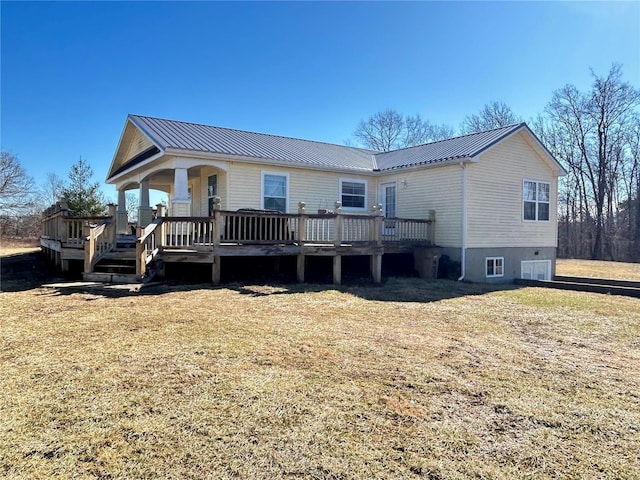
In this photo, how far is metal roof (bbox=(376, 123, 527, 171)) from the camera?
13.4 m

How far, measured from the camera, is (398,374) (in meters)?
4.21

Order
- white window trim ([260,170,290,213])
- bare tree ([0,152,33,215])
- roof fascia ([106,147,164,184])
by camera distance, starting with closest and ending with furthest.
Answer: roof fascia ([106,147,164,184]) → white window trim ([260,170,290,213]) → bare tree ([0,152,33,215])

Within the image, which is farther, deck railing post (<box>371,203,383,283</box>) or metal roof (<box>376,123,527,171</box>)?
metal roof (<box>376,123,527,171</box>)

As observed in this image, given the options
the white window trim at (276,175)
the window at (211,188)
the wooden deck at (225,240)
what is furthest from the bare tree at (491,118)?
the window at (211,188)

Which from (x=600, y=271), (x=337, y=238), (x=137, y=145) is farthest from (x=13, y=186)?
(x=600, y=271)

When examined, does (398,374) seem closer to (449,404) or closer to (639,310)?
(449,404)

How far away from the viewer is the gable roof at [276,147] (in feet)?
40.7

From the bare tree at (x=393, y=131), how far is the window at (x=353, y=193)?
24.2m

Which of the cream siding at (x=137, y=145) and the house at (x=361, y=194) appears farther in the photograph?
the cream siding at (x=137, y=145)

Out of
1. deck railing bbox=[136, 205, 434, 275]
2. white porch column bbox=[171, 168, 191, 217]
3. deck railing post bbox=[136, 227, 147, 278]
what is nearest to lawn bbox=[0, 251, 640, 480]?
deck railing post bbox=[136, 227, 147, 278]

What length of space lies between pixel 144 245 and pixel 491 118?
1334 inches

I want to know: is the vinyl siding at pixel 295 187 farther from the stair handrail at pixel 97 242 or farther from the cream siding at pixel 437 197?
the stair handrail at pixel 97 242

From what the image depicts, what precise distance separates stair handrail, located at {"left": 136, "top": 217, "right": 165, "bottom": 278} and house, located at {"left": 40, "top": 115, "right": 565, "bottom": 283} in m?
0.18

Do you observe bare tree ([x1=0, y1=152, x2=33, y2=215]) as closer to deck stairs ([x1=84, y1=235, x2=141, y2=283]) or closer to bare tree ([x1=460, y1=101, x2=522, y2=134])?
deck stairs ([x1=84, y1=235, x2=141, y2=283])
